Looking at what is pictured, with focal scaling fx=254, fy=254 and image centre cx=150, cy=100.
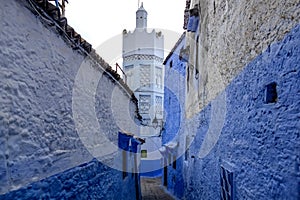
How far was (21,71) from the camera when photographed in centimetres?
241

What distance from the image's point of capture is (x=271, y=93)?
2.97m

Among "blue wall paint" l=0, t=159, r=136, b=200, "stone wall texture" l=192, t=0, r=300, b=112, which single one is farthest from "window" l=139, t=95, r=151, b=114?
"blue wall paint" l=0, t=159, r=136, b=200

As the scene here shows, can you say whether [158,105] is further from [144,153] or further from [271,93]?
[271,93]

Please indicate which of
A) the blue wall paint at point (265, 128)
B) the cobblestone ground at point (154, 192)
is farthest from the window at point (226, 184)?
the cobblestone ground at point (154, 192)

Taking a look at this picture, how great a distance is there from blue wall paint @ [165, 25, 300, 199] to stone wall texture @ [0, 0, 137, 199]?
2384 mm

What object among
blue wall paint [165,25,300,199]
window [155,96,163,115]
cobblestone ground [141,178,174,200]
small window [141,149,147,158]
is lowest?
cobblestone ground [141,178,174,200]

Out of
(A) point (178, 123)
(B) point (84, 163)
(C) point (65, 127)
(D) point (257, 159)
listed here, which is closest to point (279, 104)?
(D) point (257, 159)

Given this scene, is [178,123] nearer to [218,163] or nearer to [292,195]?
[218,163]

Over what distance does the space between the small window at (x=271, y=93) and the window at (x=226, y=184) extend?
170 centimetres

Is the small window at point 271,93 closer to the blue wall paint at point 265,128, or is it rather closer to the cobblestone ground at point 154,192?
the blue wall paint at point 265,128

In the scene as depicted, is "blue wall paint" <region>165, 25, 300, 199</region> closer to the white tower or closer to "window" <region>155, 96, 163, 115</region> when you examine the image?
the white tower

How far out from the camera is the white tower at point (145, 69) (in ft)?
71.2

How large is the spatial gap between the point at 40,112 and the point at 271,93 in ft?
8.54

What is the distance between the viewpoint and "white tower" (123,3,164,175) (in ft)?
71.2
